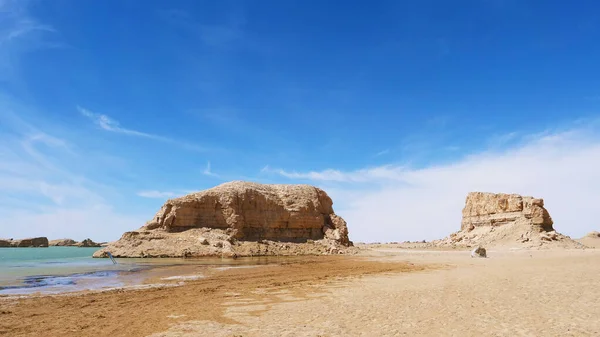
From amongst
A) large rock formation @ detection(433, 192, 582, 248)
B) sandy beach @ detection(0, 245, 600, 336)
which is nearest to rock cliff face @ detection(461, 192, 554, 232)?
large rock formation @ detection(433, 192, 582, 248)

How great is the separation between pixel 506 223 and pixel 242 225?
48.4m

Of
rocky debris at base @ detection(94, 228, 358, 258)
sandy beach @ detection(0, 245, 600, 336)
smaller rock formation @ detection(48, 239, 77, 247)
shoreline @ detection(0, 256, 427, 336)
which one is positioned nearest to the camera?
sandy beach @ detection(0, 245, 600, 336)

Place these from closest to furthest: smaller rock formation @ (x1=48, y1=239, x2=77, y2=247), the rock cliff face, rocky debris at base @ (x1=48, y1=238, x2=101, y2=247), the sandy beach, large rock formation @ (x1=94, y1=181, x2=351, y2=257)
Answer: the sandy beach → large rock formation @ (x1=94, y1=181, x2=351, y2=257) → the rock cliff face → rocky debris at base @ (x1=48, y1=238, x2=101, y2=247) → smaller rock formation @ (x1=48, y1=239, x2=77, y2=247)

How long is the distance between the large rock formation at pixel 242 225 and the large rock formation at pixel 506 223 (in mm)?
26853

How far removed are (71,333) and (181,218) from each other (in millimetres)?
41237

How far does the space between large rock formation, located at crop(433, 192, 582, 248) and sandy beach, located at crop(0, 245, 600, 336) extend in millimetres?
45237

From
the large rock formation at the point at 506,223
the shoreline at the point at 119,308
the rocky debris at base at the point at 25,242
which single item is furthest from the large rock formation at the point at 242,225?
the rocky debris at base at the point at 25,242

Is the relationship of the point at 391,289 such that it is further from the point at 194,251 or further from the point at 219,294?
the point at 194,251

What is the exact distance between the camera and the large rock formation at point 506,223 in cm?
5528

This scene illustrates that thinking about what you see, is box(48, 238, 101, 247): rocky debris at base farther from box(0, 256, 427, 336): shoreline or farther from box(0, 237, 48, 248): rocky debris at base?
box(0, 256, 427, 336): shoreline

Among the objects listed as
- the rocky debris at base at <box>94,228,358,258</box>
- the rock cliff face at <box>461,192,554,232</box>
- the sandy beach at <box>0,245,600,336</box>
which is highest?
the rock cliff face at <box>461,192,554,232</box>

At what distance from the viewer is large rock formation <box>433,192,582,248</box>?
55281mm

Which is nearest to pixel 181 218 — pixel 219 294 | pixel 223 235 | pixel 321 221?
pixel 223 235

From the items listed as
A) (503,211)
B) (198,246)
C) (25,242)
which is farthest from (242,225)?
(25,242)
